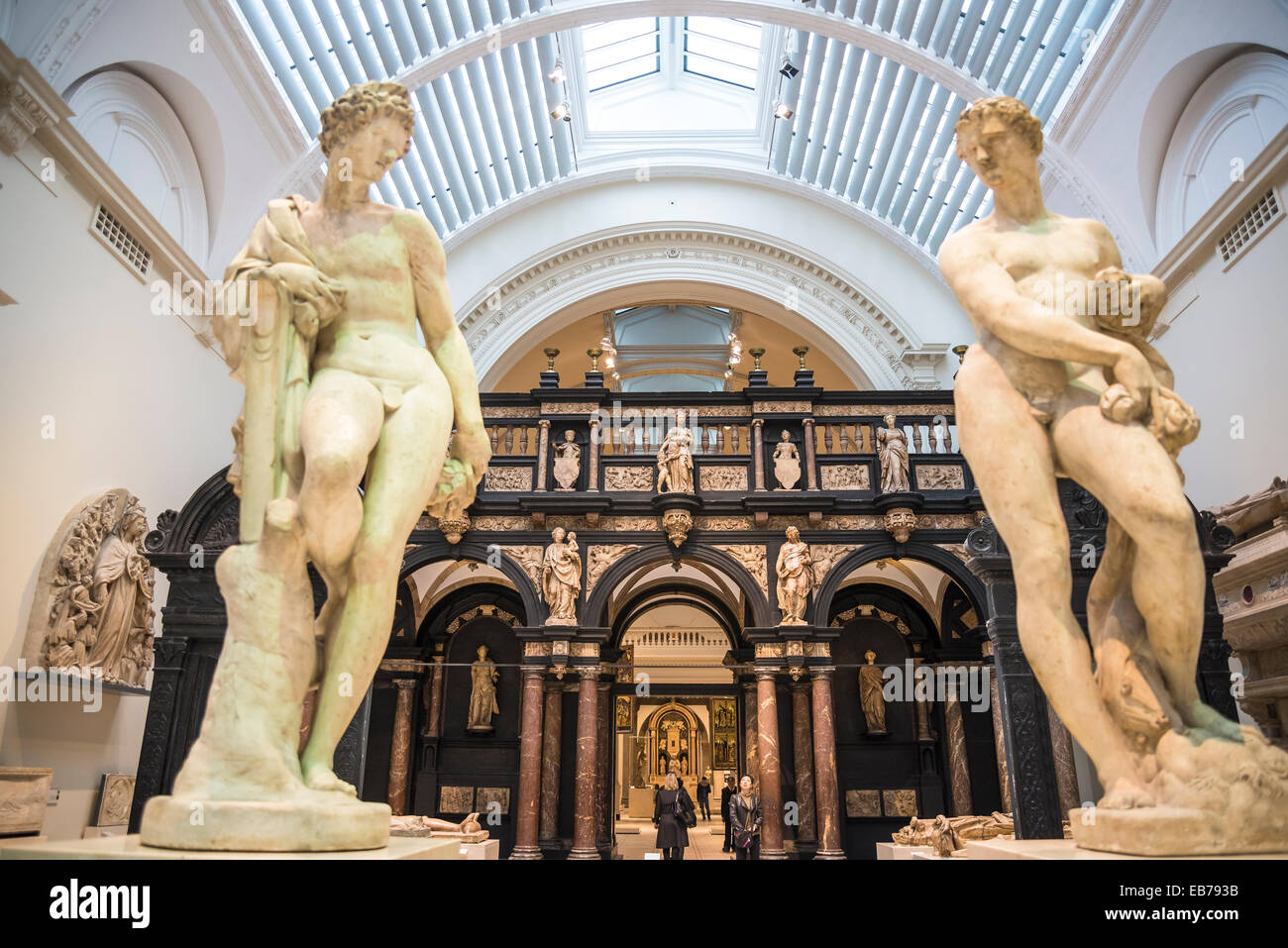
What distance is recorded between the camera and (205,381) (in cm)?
1049

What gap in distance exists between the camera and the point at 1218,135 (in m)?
9.09

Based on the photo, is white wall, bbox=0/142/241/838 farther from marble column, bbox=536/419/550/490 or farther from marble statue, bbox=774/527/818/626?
marble statue, bbox=774/527/818/626

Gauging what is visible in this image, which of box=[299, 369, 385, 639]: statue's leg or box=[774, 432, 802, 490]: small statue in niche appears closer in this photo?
box=[299, 369, 385, 639]: statue's leg

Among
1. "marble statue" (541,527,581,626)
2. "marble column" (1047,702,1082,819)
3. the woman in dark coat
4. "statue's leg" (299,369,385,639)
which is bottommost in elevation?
the woman in dark coat

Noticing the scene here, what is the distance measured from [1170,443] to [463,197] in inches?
548

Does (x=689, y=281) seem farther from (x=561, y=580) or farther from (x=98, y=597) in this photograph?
(x=98, y=597)

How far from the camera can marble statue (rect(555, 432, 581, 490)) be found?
1048 centimetres

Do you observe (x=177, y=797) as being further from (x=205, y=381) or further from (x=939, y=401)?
(x=939, y=401)

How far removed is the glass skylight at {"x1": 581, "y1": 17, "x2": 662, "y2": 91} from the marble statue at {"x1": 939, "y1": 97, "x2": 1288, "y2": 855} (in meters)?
13.6

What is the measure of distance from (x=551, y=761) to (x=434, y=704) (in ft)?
10.1

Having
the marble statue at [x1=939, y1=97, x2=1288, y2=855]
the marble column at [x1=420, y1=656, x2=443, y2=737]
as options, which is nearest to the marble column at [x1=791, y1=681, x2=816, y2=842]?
the marble column at [x1=420, y1=656, x2=443, y2=737]

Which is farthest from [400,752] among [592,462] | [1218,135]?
[1218,135]

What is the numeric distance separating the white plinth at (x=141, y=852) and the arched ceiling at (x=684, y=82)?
1052 cm
